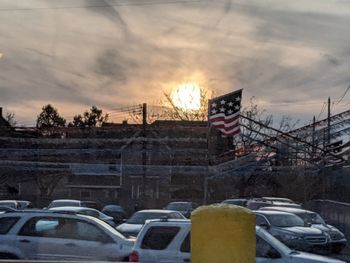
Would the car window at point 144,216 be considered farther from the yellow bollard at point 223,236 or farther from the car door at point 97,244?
the yellow bollard at point 223,236

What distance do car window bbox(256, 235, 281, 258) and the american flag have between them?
88.9 feet

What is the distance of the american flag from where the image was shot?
124ft

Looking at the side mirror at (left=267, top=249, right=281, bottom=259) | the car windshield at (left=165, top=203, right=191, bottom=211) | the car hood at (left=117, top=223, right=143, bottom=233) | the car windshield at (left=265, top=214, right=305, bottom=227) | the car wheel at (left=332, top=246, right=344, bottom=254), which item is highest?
the car windshield at (left=165, top=203, right=191, bottom=211)

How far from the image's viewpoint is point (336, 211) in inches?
1139

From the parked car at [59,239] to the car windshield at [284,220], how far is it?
8.53 metres

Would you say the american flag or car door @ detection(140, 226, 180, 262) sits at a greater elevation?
the american flag

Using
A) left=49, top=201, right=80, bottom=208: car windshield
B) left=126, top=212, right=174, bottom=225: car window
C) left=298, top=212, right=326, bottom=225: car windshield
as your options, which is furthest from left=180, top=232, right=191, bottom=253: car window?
left=49, top=201, right=80, bottom=208: car windshield

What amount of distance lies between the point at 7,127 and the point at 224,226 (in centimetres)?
5404

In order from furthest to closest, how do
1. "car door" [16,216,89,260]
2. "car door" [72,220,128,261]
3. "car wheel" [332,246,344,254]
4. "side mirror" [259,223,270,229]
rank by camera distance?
"car wheel" [332,246,344,254] → "side mirror" [259,223,270,229] → "car door" [16,216,89,260] → "car door" [72,220,128,261]

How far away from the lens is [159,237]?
11.4 m

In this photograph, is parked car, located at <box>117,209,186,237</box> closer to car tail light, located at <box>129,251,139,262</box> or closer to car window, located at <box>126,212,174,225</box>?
car window, located at <box>126,212,174,225</box>

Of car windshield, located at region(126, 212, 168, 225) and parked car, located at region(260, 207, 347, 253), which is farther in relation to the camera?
parked car, located at region(260, 207, 347, 253)

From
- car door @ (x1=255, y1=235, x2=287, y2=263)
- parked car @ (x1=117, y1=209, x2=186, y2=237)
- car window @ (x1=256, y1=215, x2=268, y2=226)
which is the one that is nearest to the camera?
car door @ (x1=255, y1=235, x2=287, y2=263)

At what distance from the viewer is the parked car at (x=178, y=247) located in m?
10.5
